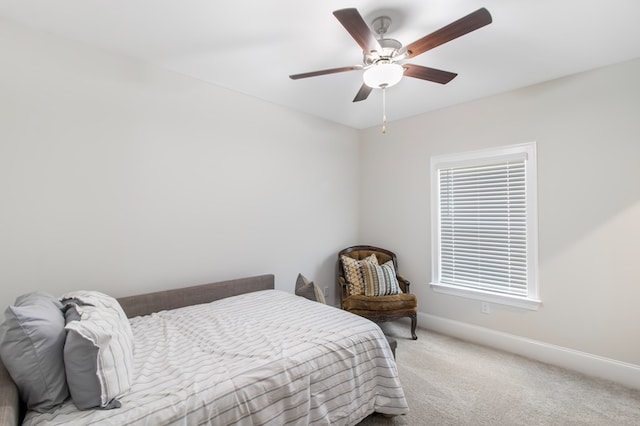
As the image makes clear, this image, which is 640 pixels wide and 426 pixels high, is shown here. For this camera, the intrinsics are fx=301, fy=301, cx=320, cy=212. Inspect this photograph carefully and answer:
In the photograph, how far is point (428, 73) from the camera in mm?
2039

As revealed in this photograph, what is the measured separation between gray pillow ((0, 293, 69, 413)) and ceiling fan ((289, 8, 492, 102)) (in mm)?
1908

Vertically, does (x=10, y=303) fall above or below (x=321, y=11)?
below

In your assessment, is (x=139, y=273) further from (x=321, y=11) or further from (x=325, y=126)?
(x=325, y=126)

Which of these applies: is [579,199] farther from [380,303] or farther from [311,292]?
[311,292]

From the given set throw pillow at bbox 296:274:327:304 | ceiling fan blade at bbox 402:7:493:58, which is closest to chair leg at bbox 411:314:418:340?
throw pillow at bbox 296:274:327:304

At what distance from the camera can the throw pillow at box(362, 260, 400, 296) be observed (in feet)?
11.0

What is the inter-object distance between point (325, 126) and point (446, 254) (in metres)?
2.18

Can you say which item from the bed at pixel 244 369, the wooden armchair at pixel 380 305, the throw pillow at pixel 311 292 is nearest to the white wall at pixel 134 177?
the bed at pixel 244 369

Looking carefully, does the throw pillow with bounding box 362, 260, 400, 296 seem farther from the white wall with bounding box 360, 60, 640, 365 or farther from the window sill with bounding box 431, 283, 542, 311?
the white wall with bounding box 360, 60, 640, 365

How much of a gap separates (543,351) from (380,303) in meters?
1.53

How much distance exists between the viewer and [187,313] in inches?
91.4

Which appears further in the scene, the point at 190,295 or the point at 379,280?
the point at 379,280

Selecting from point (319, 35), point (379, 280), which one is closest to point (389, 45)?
point (319, 35)

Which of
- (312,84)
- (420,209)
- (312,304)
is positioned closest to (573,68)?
(420,209)
